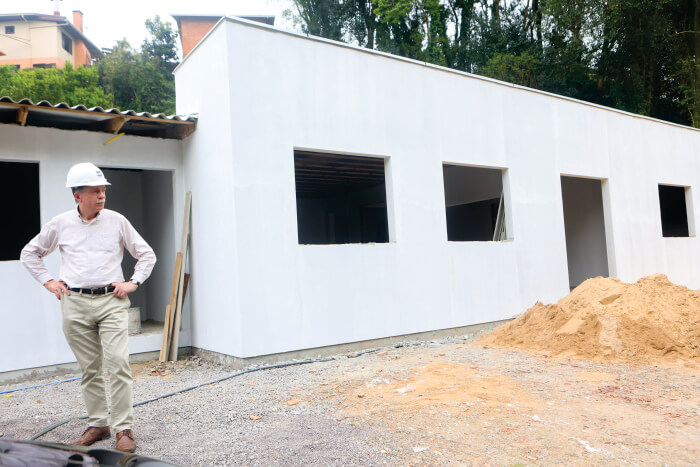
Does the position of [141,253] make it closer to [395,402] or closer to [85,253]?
[85,253]

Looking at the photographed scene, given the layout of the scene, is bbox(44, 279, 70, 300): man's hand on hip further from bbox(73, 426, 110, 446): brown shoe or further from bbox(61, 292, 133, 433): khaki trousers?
bbox(73, 426, 110, 446): brown shoe

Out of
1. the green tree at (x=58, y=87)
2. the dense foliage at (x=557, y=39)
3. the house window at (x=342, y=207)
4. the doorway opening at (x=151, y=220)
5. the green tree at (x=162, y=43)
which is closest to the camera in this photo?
the doorway opening at (x=151, y=220)

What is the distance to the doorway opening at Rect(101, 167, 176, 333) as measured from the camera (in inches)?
304

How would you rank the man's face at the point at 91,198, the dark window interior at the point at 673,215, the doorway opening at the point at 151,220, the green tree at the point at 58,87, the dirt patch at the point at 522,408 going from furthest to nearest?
the green tree at the point at 58,87
the dark window interior at the point at 673,215
the doorway opening at the point at 151,220
the man's face at the point at 91,198
the dirt patch at the point at 522,408

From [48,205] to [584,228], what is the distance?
439 inches

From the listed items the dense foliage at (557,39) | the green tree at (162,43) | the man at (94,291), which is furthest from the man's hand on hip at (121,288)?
the green tree at (162,43)

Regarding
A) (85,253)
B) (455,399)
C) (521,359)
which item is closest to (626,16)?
(521,359)

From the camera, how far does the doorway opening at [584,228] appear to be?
12.3 m

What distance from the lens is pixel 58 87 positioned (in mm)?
26516

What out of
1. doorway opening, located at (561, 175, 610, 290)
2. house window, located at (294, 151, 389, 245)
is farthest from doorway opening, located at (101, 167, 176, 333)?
doorway opening, located at (561, 175, 610, 290)

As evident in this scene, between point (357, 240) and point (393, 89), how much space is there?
8.81m

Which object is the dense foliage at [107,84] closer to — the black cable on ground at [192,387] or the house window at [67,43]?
the house window at [67,43]

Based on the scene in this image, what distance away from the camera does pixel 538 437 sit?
3.57 m

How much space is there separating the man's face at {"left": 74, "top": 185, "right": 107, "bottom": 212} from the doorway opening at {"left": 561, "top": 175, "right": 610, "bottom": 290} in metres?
11.1
